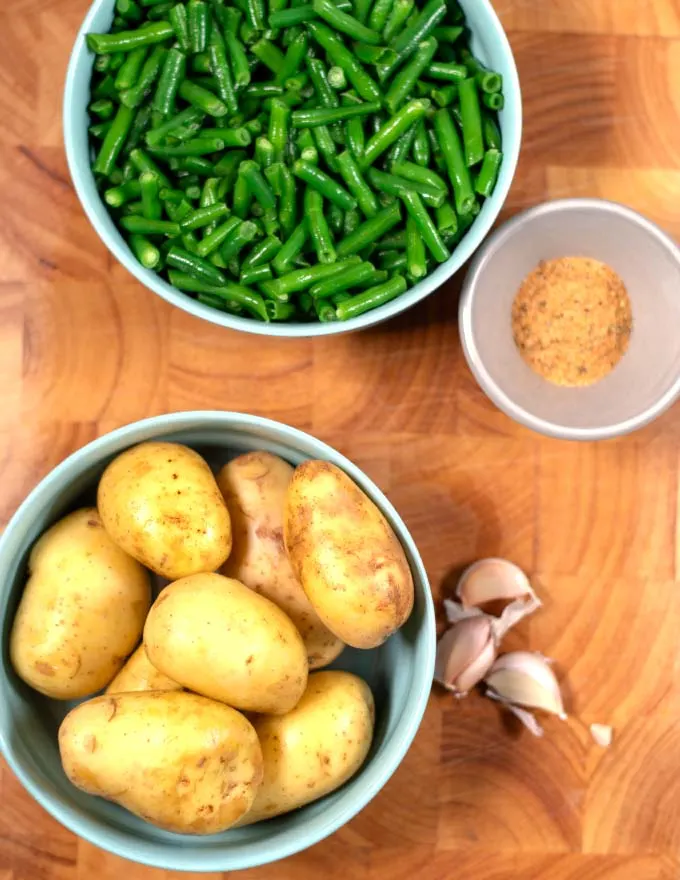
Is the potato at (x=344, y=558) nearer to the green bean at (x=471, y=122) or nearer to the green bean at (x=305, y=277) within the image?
the green bean at (x=305, y=277)

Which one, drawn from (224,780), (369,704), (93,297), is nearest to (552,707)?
(369,704)

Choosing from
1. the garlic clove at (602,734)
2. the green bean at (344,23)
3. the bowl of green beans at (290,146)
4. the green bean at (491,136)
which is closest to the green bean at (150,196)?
the bowl of green beans at (290,146)

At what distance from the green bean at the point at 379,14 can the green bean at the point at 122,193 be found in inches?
10.9

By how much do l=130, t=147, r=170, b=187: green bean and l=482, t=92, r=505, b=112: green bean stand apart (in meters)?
0.32

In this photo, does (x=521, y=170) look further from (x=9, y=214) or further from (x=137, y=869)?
(x=137, y=869)

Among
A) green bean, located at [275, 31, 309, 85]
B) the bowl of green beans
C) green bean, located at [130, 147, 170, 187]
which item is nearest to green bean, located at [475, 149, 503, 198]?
the bowl of green beans

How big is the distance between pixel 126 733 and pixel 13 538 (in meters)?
0.22

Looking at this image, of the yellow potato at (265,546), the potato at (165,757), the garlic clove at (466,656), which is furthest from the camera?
the garlic clove at (466,656)

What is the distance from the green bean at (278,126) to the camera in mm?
927

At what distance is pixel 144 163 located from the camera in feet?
3.06

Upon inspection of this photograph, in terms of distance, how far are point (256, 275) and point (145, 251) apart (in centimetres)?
11

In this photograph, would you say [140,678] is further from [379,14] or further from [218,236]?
[379,14]

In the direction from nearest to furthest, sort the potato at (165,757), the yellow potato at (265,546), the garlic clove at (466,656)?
the potato at (165,757), the yellow potato at (265,546), the garlic clove at (466,656)

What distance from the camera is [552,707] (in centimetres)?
104
